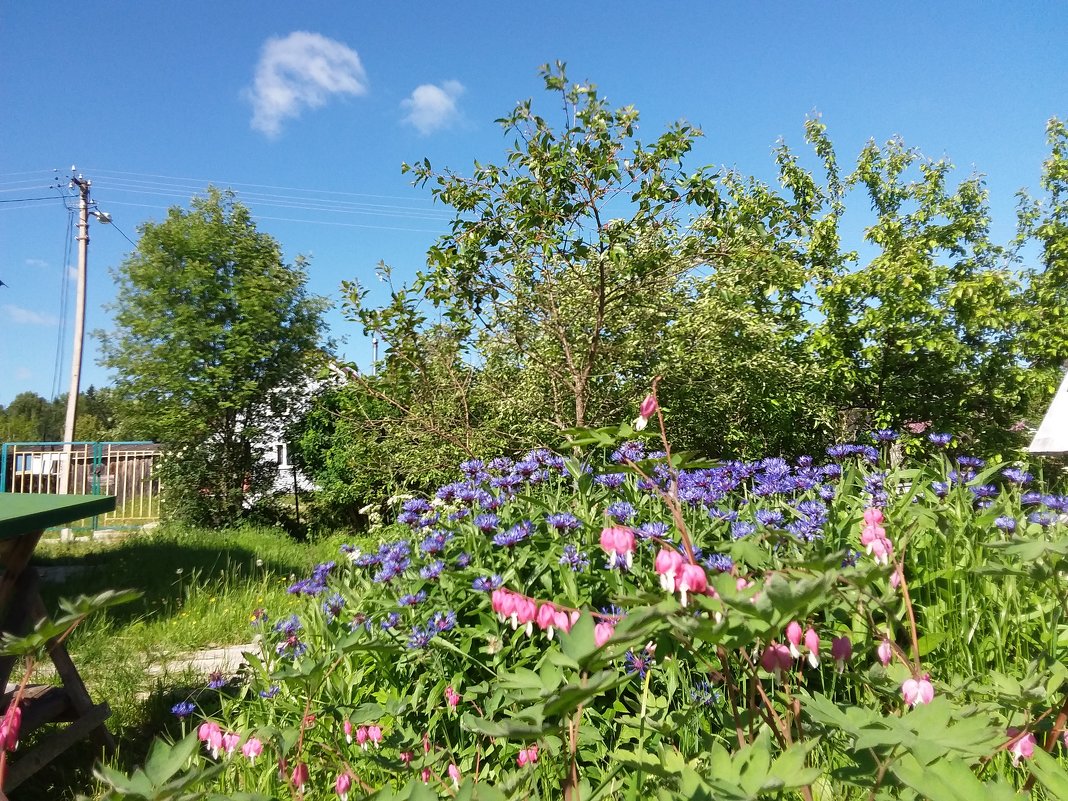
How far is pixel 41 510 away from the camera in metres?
2.47

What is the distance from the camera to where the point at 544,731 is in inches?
32.7

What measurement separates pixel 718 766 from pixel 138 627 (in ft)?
15.1

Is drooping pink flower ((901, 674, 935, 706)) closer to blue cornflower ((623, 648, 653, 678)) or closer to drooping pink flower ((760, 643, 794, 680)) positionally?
drooping pink flower ((760, 643, 794, 680))

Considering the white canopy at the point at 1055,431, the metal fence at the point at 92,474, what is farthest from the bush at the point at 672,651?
the metal fence at the point at 92,474

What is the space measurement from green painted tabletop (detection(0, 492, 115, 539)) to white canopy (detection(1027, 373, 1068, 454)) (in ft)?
13.3

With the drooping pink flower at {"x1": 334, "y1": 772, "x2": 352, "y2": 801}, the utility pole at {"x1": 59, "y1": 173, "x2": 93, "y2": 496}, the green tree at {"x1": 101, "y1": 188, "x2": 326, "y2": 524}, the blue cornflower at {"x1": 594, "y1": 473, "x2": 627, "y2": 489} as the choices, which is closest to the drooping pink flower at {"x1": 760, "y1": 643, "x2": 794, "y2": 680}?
the drooping pink flower at {"x1": 334, "y1": 772, "x2": 352, "y2": 801}

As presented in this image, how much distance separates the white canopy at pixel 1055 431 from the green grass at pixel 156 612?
348 centimetres

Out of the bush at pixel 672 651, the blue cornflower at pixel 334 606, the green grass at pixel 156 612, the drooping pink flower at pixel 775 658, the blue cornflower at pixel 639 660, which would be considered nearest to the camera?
the bush at pixel 672 651

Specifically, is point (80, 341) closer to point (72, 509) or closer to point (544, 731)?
point (72, 509)

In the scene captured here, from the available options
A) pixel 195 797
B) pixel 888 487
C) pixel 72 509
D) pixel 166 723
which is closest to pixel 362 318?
pixel 72 509

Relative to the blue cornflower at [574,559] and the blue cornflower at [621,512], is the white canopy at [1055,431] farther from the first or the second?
the blue cornflower at [574,559]

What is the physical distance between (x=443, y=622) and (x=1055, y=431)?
2.88m

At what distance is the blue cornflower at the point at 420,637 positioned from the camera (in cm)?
199

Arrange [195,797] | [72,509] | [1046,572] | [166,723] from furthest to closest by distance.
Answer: [166,723] → [72,509] → [1046,572] → [195,797]
